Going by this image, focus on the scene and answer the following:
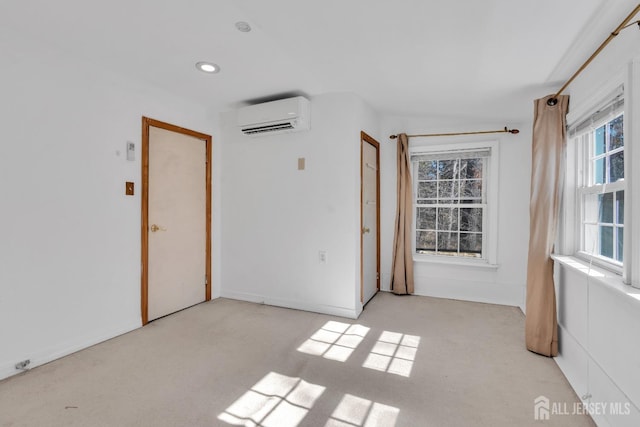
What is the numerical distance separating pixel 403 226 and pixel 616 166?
7.35 ft

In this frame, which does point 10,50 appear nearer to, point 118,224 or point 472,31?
point 118,224

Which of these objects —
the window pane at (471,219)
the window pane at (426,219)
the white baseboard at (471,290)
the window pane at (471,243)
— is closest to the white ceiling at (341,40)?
the window pane at (471,219)

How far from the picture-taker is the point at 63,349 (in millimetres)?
2373

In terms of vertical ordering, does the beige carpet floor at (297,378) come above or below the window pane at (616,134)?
below

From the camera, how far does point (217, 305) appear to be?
3.60m

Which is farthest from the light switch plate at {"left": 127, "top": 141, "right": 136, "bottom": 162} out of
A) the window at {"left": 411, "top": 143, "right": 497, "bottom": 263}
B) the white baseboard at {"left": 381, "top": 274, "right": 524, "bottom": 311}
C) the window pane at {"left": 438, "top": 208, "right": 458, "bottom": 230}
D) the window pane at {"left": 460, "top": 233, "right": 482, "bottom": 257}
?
the window pane at {"left": 460, "top": 233, "right": 482, "bottom": 257}

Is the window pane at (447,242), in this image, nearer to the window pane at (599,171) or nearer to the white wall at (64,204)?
the window pane at (599,171)

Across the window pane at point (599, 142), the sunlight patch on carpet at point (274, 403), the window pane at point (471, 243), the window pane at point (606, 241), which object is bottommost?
the sunlight patch on carpet at point (274, 403)

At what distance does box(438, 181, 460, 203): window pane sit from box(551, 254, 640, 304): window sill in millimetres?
1686

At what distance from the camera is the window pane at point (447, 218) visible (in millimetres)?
3951

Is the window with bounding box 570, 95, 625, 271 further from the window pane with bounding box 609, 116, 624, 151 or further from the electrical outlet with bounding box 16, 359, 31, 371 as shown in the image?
the electrical outlet with bounding box 16, 359, 31, 371

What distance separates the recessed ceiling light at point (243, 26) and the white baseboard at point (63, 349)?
9.01 feet

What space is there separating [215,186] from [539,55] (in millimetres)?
3478

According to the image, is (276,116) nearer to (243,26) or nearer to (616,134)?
(243,26)
